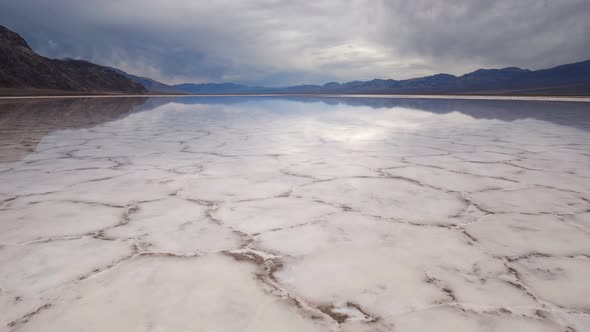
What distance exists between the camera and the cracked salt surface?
74cm

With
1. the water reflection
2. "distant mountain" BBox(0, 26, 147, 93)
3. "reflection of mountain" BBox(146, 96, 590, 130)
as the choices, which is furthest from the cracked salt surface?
"distant mountain" BBox(0, 26, 147, 93)

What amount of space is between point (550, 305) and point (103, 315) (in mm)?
1015

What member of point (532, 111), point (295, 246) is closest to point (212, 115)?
point (295, 246)

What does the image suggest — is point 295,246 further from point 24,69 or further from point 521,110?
point 24,69

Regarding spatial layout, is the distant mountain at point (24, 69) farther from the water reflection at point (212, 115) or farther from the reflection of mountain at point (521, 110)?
the reflection of mountain at point (521, 110)

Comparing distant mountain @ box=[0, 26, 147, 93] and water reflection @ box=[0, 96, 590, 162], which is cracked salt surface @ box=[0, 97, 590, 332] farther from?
distant mountain @ box=[0, 26, 147, 93]

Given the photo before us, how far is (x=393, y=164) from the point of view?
7.29ft

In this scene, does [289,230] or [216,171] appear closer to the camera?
[289,230]

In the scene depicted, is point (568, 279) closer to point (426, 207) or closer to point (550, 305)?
point (550, 305)

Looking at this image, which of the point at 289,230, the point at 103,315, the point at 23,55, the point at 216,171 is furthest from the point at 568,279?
the point at 23,55

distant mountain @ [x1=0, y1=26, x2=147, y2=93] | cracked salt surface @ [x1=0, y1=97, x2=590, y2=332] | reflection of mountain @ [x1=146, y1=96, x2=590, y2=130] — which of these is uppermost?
distant mountain @ [x1=0, y1=26, x2=147, y2=93]

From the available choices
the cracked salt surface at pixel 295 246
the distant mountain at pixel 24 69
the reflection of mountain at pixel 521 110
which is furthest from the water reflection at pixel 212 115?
the distant mountain at pixel 24 69

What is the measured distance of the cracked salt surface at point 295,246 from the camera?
0.74m

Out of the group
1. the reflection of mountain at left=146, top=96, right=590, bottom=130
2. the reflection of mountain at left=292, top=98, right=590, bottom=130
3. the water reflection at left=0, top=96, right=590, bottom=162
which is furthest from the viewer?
the reflection of mountain at left=146, top=96, right=590, bottom=130
